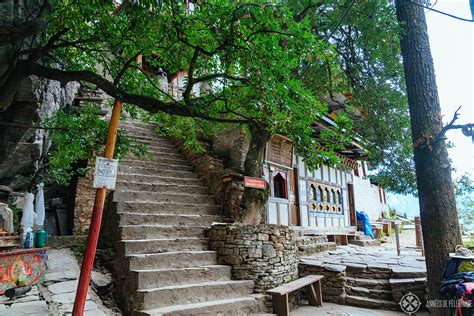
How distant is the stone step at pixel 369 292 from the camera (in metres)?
6.34

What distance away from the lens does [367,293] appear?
21.3 feet

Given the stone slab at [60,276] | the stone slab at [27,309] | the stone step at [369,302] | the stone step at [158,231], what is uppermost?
the stone step at [158,231]

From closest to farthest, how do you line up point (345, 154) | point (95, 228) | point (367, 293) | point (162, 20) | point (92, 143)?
1. point (95, 228)
2. point (162, 20)
3. point (92, 143)
4. point (367, 293)
5. point (345, 154)

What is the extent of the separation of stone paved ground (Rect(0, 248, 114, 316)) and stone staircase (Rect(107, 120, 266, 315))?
23.7 inches

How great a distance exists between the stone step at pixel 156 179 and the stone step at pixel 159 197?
0.64 metres

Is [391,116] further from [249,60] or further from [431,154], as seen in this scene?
[249,60]

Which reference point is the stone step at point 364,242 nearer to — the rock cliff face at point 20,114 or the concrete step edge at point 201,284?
the concrete step edge at point 201,284

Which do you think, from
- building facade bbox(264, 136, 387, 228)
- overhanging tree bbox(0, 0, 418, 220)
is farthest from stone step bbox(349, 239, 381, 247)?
overhanging tree bbox(0, 0, 418, 220)

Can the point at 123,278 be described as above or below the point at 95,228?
below

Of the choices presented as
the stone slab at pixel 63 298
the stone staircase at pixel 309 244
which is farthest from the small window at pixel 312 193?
the stone slab at pixel 63 298

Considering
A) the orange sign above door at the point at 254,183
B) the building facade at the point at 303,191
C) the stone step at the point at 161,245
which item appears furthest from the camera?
the building facade at the point at 303,191

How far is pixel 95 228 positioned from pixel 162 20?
2.69 metres

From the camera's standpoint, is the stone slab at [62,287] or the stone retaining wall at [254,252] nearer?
the stone slab at [62,287]

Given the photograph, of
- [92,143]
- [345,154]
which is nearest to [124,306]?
[92,143]
